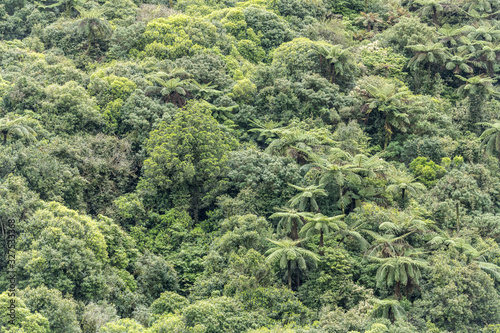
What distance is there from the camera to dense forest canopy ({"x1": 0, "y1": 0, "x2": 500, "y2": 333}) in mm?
28438

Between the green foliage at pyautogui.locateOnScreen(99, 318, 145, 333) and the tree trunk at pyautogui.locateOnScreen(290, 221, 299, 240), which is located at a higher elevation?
the green foliage at pyautogui.locateOnScreen(99, 318, 145, 333)

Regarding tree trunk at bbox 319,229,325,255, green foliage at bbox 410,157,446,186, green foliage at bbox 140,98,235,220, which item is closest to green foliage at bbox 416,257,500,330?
tree trunk at bbox 319,229,325,255

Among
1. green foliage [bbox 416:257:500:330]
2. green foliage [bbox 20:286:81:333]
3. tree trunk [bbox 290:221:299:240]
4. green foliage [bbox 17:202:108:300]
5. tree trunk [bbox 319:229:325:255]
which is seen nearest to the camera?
green foliage [bbox 20:286:81:333]

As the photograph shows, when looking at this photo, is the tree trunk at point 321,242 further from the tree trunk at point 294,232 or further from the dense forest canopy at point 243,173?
the tree trunk at point 294,232

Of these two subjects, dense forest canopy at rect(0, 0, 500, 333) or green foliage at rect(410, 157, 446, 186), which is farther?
green foliage at rect(410, 157, 446, 186)

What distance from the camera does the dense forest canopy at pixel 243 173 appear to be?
28.4 meters

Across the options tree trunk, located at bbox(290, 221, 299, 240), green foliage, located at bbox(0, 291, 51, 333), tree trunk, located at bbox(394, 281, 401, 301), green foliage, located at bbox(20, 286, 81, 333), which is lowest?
tree trunk, located at bbox(394, 281, 401, 301)

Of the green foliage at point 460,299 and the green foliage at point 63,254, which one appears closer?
the green foliage at point 63,254

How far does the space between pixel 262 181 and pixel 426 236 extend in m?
9.26

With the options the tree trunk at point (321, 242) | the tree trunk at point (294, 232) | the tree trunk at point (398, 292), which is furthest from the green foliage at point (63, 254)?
the tree trunk at point (398, 292)

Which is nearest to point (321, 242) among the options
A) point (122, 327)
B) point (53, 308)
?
point (122, 327)

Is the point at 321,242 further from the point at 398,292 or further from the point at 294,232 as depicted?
the point at 398,292

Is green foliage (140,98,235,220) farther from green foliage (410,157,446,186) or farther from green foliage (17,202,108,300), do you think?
green foliage (410,157,446,186)

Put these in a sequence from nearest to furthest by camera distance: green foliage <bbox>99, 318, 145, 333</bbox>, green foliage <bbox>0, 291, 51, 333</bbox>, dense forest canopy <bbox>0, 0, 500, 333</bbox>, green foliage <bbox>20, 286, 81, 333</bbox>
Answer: green foliage <bbox>0, 291, 51, 333</bbox> → green foliage <bbox>99, 318, 145, 333</bbox> → green foliage <bbox>20, 286, 81, 333</bbox> → dense forest canopy <bbox>0, 0, 500, 333</bbox>
